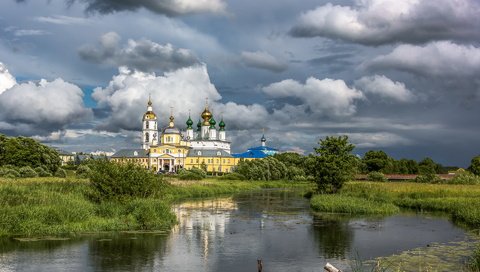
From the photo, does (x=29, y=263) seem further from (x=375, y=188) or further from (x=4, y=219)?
(x=375, y=188)

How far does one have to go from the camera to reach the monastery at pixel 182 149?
458 ft

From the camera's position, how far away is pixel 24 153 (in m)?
73.7

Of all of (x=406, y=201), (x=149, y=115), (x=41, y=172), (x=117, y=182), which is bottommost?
(x=406, y=201)

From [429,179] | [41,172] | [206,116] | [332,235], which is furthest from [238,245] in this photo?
[206,116]

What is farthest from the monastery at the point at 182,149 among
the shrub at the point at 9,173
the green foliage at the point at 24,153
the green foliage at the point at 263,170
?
the shrub at the point at 9,173

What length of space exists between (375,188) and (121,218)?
2956 centimetres

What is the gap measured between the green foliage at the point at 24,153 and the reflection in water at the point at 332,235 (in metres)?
49.1

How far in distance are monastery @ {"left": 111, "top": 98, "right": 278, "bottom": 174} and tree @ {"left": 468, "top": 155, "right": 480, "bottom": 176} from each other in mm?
58082

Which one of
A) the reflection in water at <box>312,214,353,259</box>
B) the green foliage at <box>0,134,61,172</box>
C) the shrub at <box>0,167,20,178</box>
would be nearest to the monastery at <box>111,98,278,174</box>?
the green foliage at <box>0,134,61,172</box>

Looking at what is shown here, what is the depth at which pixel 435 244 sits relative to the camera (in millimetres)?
26047

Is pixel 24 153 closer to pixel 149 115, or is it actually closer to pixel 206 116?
pixel 149 115

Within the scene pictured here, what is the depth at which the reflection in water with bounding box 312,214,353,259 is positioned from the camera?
24.7 m

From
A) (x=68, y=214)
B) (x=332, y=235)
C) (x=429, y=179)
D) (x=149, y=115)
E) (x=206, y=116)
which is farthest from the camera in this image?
(x=206, y=116)

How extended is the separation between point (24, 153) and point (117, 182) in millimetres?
46439
